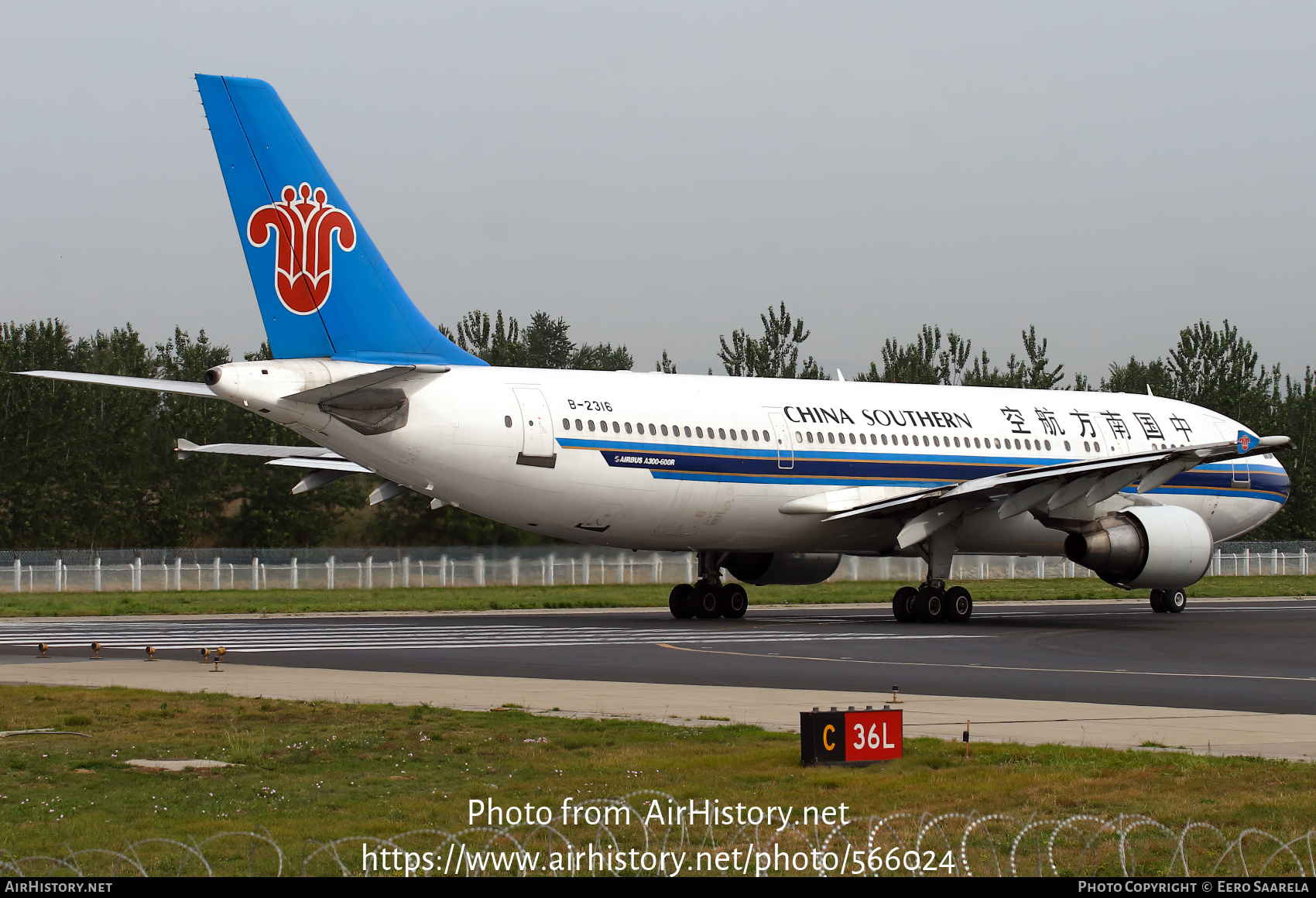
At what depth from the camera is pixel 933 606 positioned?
92.2ft

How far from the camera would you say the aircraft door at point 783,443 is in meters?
28.0

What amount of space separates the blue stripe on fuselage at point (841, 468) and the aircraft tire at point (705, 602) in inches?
126

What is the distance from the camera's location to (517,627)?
26.3m

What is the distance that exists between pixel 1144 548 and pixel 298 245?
53.4ft

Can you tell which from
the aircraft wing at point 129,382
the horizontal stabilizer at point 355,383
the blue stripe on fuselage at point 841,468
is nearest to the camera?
the aircraft wing at point 129,382

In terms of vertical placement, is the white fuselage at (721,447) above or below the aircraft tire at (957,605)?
above

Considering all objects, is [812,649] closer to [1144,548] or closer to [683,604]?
[683,604]

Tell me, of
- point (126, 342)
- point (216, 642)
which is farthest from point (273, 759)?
point (126, 342)

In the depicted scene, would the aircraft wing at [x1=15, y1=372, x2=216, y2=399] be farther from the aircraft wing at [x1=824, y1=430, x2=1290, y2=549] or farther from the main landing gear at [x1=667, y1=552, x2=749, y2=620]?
the aircraft wing at [x1=824, y1=430, x2=1290, y2=549]

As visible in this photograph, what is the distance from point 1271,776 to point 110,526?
58.2 meters

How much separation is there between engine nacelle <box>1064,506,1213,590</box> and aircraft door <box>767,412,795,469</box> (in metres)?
5.55

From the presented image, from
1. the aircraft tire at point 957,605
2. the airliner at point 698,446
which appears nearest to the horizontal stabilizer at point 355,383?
the airliner at point 698,446

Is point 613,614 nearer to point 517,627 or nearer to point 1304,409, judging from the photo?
point 517,627

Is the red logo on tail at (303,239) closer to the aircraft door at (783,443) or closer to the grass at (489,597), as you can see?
the aircraft door at (783,443)
